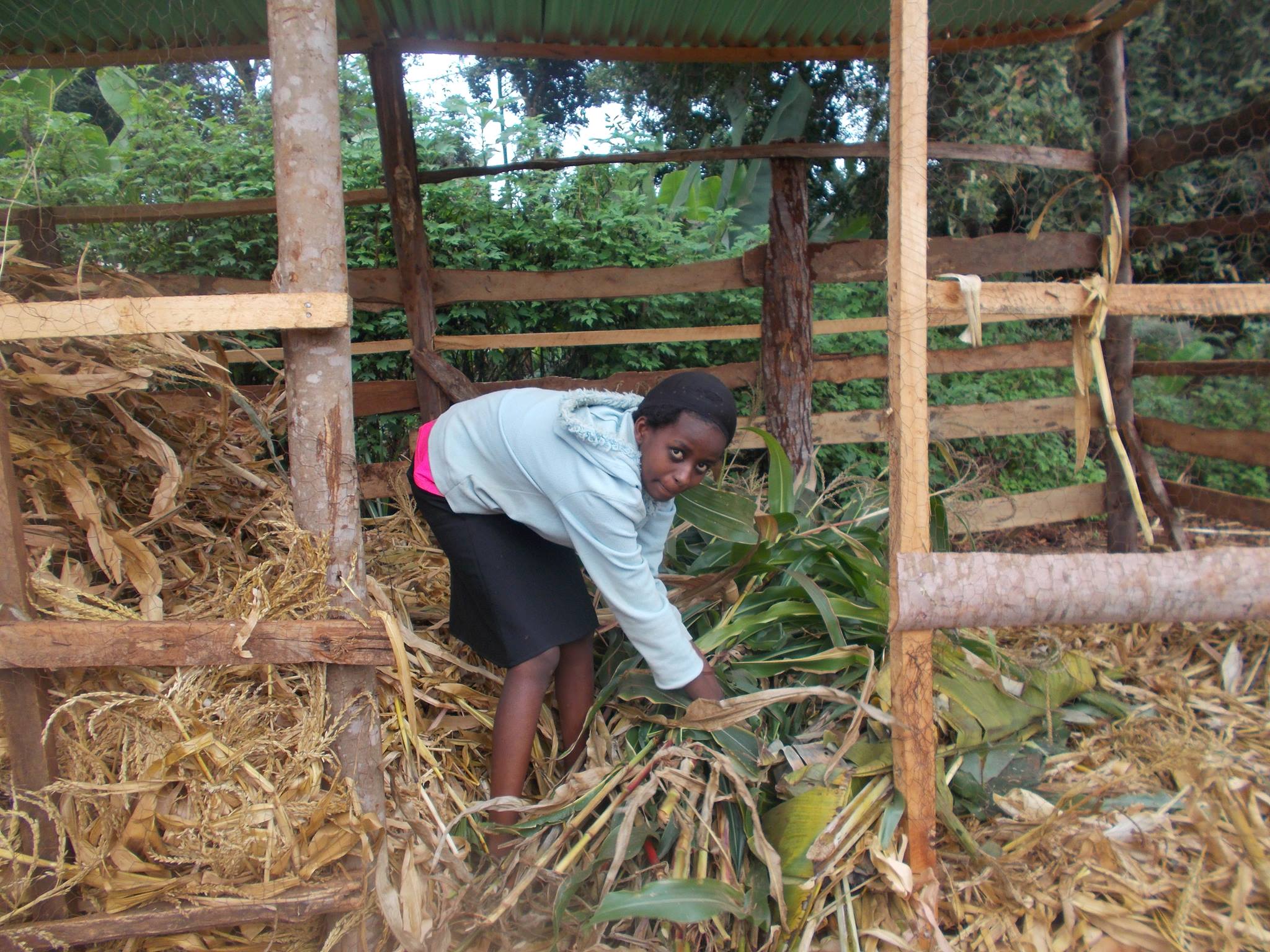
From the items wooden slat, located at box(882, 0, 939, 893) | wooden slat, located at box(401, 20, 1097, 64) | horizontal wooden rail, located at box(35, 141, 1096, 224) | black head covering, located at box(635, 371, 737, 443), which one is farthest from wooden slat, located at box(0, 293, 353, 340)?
wooden slat, located at box(401, 20, 1097, 64)

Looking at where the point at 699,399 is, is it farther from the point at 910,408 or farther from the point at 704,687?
the point at 704,687

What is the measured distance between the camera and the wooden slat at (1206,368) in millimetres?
2934

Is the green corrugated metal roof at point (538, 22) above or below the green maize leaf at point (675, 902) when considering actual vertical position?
above

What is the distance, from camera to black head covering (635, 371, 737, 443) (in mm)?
1618

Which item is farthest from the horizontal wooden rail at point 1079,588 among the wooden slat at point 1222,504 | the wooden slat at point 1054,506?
the wooden slat at point 1054,506

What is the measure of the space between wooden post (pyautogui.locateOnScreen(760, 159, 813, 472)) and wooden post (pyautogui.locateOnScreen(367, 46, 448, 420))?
136cm

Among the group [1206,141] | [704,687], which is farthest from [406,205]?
[1206,141]

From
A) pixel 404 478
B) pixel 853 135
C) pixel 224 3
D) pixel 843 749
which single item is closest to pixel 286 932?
pixel 843 749

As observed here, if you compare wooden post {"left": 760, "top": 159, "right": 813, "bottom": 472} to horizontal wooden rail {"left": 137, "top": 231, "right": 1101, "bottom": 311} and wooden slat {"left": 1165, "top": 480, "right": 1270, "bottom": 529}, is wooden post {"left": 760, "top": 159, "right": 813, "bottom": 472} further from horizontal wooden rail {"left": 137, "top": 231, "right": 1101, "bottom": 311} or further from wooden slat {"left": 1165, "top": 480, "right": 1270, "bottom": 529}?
wooden slat {"left": 1165, "top": 480, "right": 1270, "bottom": 529}

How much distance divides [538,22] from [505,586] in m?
2.10

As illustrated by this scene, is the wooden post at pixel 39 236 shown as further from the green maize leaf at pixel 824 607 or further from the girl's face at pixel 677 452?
the green maize leaf at pixel 824 607

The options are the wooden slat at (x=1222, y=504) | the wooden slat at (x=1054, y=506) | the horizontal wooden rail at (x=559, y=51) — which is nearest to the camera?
the horizontal wooden rail at (x=559, y=51)

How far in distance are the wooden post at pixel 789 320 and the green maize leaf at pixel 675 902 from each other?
77.0 inches

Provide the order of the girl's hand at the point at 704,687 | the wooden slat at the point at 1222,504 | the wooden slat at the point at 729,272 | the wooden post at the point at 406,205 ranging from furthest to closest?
1. the wooden slat at the point at 729,272
2. the wooden post at the point at 406,205
3. the wooden slat at the point at 1222,504
4. the girl's hand at the point at 704,687
